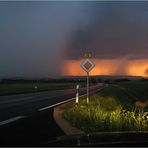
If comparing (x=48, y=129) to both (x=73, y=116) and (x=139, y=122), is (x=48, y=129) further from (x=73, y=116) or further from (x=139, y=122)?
(x=139, y=122)

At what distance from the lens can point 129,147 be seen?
4.02 metres

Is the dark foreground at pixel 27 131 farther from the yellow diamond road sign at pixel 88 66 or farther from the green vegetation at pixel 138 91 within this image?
the green vegetation at pixel 138 91

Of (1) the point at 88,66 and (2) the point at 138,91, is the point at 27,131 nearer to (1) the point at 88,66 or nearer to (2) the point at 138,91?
(1) the point at 88,66

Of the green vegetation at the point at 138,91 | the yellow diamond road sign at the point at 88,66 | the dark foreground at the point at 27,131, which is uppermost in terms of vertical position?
the green vegetation at the point at 138,91

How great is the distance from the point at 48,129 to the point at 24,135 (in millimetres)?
1326

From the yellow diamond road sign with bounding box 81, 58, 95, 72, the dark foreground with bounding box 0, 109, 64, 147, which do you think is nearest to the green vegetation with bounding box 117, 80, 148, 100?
the yellow diamond road sign with bounding box 81, 58, 95, 72

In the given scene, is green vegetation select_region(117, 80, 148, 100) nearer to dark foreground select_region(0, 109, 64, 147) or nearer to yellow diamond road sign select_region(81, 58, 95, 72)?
yellow diamond road sign select_region(81, 58, 95, 72)

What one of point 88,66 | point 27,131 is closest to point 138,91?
point 88,66

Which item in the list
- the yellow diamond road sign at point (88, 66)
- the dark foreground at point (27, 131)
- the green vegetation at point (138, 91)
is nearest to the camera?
the dark foreground at point (27, 131)

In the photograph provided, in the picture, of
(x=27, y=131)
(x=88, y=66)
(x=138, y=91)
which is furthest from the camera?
(x=138, y=91)

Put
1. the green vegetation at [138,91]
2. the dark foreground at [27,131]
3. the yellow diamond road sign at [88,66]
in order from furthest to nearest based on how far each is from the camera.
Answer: the green vegetation at [138,91], the yellow diamond road sign at [88,66], the dark foreground at [27,131]

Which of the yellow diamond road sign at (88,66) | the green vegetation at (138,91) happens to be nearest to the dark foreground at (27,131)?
the yellow diamond road sign at (88,66)

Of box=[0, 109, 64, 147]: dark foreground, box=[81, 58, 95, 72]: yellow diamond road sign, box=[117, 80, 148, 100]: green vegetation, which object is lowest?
box=[0, 109, 64, 147]: dark foreground

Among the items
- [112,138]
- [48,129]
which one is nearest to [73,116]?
[48,129]
